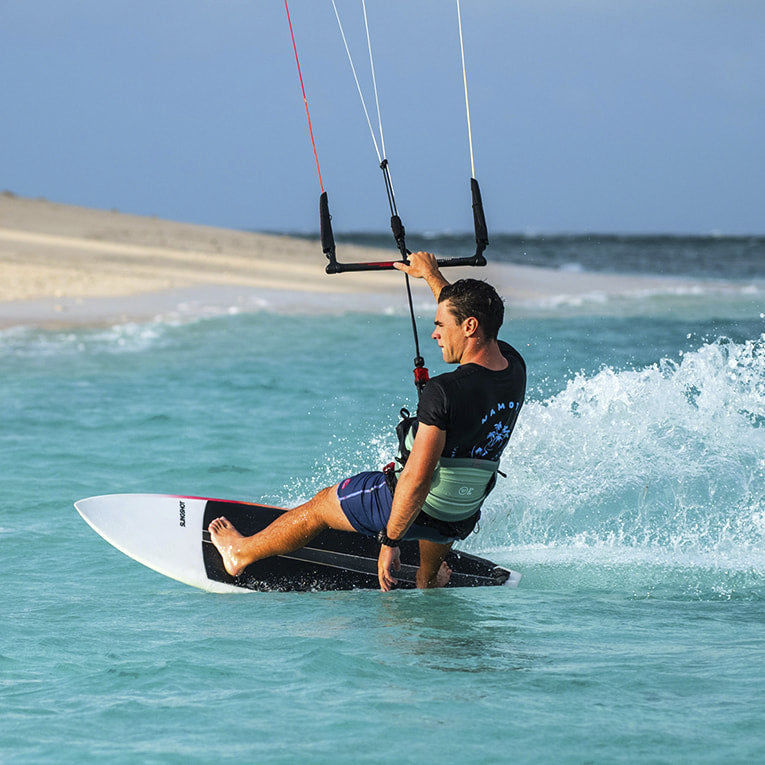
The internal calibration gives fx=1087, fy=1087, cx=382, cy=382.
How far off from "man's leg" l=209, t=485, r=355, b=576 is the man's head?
87 cm

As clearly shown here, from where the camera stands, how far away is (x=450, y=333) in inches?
162

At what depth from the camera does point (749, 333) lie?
14.4m

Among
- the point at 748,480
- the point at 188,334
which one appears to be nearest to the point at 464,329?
the point at 748,480

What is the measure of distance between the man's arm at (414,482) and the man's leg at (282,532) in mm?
362

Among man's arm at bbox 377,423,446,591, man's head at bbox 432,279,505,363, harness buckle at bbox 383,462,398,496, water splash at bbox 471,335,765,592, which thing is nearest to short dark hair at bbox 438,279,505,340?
man's head at bbox 432,279,505,363

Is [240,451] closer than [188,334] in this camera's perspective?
Yes

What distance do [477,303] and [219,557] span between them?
193cm

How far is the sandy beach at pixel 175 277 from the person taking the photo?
54.9ft

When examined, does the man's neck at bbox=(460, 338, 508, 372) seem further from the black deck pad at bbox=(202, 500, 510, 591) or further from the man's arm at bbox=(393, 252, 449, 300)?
the black deck pad at bbox=(202, 500, 510, 591)

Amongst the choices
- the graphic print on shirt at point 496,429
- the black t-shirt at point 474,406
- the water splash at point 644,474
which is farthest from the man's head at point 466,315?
the water splash at point 644,474

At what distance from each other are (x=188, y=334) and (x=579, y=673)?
36.0 feet

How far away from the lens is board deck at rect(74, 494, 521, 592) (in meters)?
5.07

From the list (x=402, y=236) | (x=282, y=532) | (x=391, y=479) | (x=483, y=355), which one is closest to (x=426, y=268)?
(x=402, y=236)

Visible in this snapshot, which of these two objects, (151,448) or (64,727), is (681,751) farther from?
(151,448)
